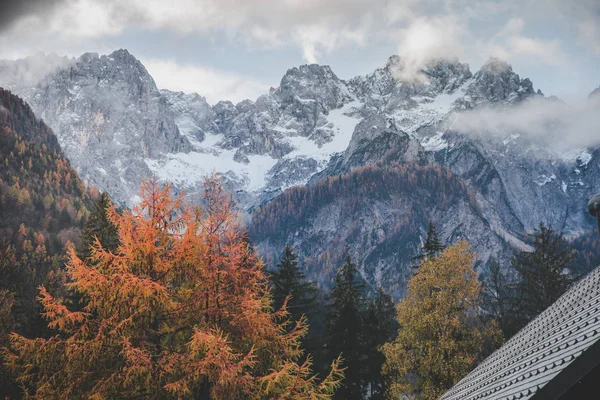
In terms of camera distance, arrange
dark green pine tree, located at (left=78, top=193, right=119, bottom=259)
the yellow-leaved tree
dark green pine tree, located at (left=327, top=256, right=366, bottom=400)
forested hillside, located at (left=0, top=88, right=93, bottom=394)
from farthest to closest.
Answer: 1. forested hillside, located at (left=0, top=88, right=93, bottom=394)
2. dark green pine tree, located at (left=327, top=256, right=366, bottom=400)
3. dark green pine tree, located at (left=78, top=193, right=119, bottom=259)
4. the yellow-leaved tree

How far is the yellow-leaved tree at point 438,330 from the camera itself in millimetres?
15930

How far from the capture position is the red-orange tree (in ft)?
25.7

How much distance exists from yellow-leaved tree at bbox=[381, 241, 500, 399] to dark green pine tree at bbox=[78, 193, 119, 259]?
15.2 meters

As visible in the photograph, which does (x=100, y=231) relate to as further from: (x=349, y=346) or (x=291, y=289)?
(x=349, y=346)

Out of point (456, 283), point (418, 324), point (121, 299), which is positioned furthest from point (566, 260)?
point (121, 299)

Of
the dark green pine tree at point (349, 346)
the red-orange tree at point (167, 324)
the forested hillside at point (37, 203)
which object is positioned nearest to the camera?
the red-orange tree at point (167, 324)

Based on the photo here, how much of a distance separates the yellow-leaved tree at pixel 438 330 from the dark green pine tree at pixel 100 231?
1516cm

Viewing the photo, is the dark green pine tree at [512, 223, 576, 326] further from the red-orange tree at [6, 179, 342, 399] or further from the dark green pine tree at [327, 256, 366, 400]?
the red-orange tree at [6, 179, 342, 399]

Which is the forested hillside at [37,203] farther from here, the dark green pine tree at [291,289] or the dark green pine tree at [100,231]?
the dark green pine tree at [291,289]

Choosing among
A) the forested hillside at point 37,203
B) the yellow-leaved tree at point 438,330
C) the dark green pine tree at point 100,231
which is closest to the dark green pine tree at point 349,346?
the yellow-leaved tree at point 438,330

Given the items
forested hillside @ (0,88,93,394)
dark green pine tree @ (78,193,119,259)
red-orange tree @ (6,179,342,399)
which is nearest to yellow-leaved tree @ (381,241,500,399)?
red-orange tree @ (6,179,342,399)

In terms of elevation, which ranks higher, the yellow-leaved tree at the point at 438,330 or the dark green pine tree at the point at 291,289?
the dark green pine tree at the point at 291,289

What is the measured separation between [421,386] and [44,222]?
103 meters

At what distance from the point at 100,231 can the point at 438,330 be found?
19025 millimetres
